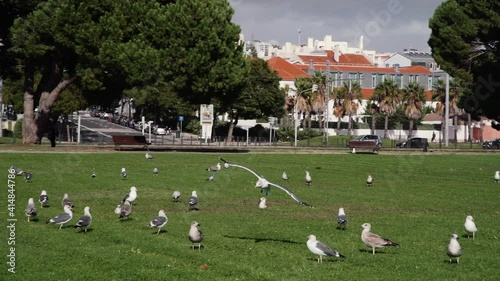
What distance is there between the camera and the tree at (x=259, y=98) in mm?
97812

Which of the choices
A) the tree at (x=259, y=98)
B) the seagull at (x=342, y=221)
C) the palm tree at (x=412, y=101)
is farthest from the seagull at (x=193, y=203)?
the palm tree at (x=412, y=101)

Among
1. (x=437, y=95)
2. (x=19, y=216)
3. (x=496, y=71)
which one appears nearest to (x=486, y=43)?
(x=496, y=71)

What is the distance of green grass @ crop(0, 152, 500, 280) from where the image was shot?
13859 millimetres

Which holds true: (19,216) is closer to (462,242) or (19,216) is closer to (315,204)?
(315,204)

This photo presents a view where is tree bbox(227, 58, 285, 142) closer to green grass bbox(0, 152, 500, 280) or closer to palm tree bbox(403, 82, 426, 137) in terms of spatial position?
palm tree bbox(403, 82, 426, 137)

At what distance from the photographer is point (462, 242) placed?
1764cm

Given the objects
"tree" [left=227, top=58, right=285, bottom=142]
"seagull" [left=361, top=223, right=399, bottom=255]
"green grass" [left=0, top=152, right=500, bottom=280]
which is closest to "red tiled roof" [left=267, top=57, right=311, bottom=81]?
"tree" [left=227, top=58, right=285, bottom=142]

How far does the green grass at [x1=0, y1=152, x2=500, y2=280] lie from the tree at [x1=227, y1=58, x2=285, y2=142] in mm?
58540

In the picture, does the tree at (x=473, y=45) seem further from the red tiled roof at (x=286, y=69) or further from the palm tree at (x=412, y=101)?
the red tiled roof at (x=286, y=69)

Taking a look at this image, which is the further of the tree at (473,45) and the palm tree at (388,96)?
the palm tree at (388,96)

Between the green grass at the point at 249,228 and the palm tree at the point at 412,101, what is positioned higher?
the palm tree at the point at 412,101

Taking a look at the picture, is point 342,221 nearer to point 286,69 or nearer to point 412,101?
point 412,101

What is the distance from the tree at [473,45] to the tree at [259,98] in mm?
31117

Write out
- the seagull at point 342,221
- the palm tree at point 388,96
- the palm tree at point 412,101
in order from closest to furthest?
the seagull at point 342,221 < the palm tree at point 412,101 < the palm tree at point 388,96
